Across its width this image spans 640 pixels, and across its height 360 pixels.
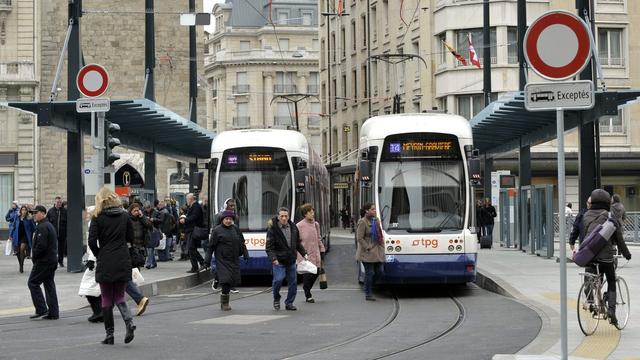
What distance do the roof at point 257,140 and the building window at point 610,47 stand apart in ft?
105

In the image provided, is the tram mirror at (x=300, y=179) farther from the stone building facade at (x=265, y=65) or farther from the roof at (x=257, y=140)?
the stone building facade at (x=265, y=65)

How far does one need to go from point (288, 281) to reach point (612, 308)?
625 cm

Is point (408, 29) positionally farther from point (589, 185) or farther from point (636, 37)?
point (589, 185)

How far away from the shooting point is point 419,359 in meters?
11.9

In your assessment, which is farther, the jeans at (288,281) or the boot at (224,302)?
the jeans at (288,281)

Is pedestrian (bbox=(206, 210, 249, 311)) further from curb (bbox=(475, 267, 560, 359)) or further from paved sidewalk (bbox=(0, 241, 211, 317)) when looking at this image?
curb (bbox=(475, 267, 560, 359))

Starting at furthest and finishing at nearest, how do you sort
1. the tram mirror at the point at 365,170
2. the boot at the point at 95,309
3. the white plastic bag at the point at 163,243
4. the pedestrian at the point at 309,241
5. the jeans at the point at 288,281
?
the white plastic bag at the point at 163,243 < the tram mirror at the point at 365,170 < the pedestrian at the point at 309,241 < the jeans at the point at 288,281 < the boot at the point at 95,309

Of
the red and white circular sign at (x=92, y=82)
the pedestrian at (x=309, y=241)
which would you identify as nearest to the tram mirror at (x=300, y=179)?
the pedestrian at (x=309, y=241)

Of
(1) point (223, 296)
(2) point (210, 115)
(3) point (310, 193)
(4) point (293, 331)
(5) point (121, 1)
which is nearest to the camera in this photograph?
(4) point (293, 331)

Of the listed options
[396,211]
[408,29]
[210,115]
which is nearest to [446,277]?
[396,211]

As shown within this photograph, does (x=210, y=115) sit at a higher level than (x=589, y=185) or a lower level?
higher

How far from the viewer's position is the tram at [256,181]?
936 inches

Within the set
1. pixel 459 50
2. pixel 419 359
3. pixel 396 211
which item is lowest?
pixel 419 359

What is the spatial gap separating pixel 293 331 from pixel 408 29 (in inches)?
→ 1852
